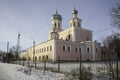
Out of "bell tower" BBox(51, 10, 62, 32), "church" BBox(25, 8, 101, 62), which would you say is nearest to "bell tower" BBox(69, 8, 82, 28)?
"church" BBox(25, 8, 101, 62)

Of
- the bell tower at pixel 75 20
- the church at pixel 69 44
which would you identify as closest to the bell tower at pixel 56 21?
the church at pixel 69 44

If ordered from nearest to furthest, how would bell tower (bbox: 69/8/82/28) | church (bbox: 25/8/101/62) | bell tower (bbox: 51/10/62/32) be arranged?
church (bbox: 25/8/101/62), bell tower (bbox: 69/8/82/28), bell tower (bbox: 51/10/62/32)

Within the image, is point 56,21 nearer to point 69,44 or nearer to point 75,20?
point 75,20

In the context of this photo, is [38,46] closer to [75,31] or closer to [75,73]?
[75,31]

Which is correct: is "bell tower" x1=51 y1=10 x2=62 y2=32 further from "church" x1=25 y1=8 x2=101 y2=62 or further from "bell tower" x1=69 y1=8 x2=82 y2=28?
"bell tower" x1=69 y1=8 x2=82 y2=28

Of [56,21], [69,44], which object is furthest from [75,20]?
[69,44]

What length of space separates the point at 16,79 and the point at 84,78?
179 inches

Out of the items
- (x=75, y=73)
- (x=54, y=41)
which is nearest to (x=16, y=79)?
(x=75, y=73)

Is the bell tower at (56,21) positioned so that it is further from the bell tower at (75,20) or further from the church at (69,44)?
the bell tower at (75,20)

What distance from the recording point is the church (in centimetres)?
5006

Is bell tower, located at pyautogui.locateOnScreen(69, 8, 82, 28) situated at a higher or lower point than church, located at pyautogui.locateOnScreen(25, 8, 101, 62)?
higher

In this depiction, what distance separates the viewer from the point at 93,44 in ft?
185

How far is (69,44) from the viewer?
52.2 metres

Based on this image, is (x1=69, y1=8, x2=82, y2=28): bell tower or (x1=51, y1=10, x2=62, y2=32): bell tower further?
(x1=51, y1=10, x2=62, y2=32): bell tower
